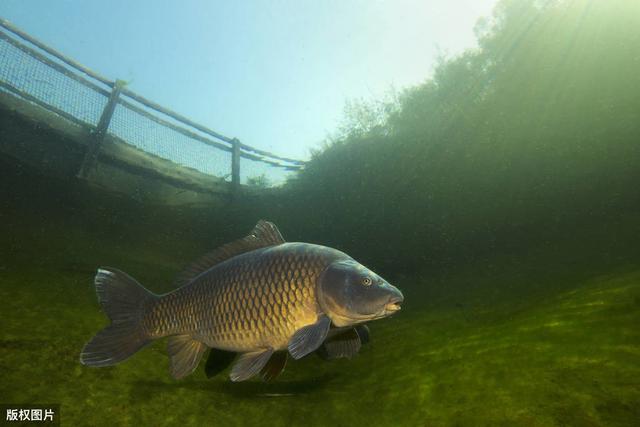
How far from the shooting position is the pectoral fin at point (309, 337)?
7.61 feet

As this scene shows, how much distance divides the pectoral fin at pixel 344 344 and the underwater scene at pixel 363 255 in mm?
32

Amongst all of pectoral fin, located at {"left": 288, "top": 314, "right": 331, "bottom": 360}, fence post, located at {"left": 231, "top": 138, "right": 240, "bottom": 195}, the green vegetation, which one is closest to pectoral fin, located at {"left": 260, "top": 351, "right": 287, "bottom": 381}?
pectoral fin, located at {"left": 288, "top": 314, "right": 331, "bottom": 360}

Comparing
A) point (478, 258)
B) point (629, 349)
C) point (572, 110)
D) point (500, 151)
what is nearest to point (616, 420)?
point (629, 349)

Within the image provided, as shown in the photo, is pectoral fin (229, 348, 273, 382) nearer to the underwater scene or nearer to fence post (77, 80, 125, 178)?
the underwater scene

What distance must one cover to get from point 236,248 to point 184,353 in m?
1.05

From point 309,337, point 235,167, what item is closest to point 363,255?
point 235,167

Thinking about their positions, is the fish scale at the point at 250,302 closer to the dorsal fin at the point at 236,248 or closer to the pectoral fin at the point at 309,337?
the pectoral fin at the point at 309,337

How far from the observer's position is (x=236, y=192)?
14.2m

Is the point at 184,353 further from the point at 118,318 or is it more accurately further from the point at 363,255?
the point at 363,255

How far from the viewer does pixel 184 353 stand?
2.82m

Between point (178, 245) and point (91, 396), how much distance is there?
30.9ft

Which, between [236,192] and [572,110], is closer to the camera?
[572,110]

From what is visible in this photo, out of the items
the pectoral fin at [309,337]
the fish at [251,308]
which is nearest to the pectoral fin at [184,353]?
the fish at [251,308]

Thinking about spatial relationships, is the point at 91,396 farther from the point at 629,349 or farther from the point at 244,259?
the point at 629,349
